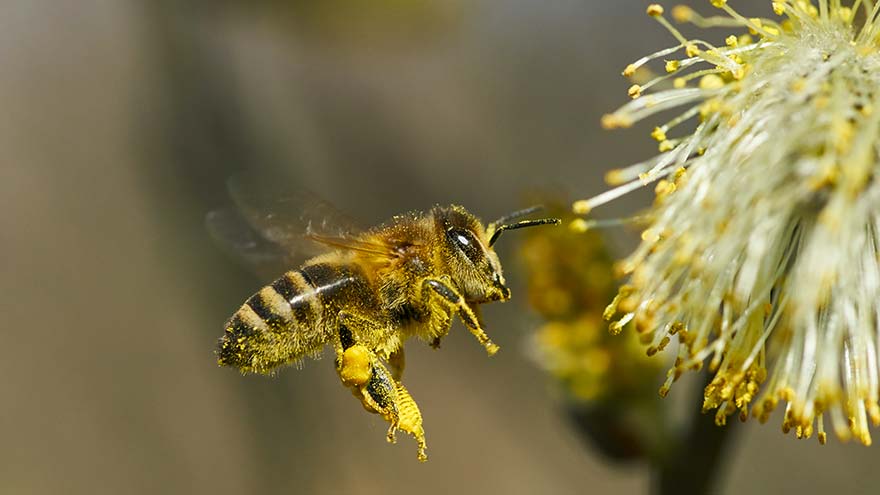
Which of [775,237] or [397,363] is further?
[397,363]

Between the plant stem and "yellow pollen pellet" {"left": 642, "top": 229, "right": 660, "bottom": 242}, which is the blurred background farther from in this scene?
"yellow pollen pellet" {"left": 642, "top": 229, "right": 660, "bottom": 242}

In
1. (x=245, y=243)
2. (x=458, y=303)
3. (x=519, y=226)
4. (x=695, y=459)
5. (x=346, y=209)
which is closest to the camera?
(x=458, y=303)

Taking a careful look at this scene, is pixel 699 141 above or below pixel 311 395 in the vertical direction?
above

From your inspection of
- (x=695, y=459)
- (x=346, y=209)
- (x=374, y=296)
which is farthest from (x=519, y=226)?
(x=346, y=209)

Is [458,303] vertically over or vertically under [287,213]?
under

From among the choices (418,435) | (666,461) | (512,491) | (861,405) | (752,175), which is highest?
(752,175)

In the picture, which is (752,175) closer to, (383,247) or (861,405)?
(861,405)

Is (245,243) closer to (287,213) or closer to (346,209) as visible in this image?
(287,213)

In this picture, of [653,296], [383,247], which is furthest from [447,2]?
[653,296]
